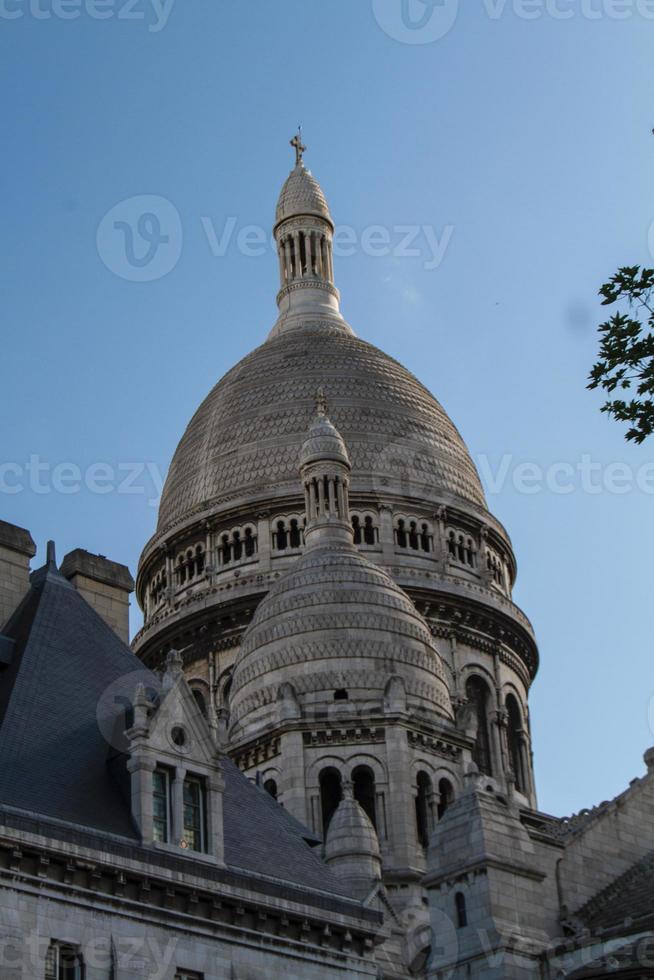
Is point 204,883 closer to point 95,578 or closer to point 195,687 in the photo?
point 95,578

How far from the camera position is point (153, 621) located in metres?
91.1

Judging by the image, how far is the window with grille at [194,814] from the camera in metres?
33.2

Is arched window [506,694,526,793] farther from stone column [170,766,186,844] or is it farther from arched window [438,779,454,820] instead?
stone column [170,766,186,844]

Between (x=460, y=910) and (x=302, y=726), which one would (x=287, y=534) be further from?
(x=460, y=910)

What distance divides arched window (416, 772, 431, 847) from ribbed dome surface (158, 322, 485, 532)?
948 inches

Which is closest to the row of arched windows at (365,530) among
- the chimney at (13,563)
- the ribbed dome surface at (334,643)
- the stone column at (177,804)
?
the ribbed dome surface at (334,643)

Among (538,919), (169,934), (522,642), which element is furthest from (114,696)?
(522,642)

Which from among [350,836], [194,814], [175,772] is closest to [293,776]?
[350,836]

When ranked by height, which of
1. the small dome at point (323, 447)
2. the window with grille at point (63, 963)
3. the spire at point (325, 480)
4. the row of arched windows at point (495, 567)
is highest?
the row of arched windows at point (495, 567)

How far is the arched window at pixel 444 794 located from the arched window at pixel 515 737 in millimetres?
20635

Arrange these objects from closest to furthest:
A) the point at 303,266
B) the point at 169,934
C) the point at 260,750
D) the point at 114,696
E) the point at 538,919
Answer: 1. the point at 169,934
2. the point at 114,696
3. the point at 538,919
4. the point at 260,750
5. the point at 303,266

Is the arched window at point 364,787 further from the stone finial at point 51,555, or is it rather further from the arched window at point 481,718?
the stone finial at point 51,555

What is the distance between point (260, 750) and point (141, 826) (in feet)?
113

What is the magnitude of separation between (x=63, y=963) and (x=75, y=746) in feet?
13.1
